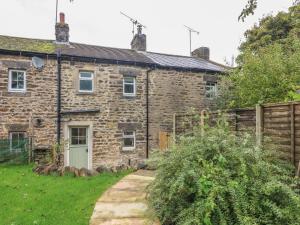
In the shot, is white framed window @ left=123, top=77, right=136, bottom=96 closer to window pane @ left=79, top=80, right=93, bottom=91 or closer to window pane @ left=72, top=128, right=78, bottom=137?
window pane @ left=79, top=80, right=93, bottom=91

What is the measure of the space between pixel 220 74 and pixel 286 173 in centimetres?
1317

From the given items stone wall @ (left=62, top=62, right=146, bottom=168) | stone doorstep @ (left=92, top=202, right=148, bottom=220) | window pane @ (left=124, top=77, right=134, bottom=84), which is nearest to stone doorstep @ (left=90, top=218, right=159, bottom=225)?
Result: stone doorstep @ (left=92, top=202, right=148, bottom=220)

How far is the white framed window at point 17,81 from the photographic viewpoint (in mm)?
13230

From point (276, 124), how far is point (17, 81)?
11.5 m

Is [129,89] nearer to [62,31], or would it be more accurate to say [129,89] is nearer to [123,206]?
[62,31]

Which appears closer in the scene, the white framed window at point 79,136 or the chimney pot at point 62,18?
the white framed window at point 79,136

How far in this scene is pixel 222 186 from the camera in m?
4.61

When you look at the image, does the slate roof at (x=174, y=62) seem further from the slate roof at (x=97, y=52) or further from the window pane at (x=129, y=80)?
the window pane at (x=129, y=80)

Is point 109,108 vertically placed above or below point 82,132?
above

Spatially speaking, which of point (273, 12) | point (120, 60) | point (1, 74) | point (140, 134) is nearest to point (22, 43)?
point (1, 74)

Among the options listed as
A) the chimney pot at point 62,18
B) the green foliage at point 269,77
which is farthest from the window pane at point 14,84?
the green foliage at point 269,77

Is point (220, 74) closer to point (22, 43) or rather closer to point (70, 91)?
point (70, 91)

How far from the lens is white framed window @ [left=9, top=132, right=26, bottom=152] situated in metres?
13.0

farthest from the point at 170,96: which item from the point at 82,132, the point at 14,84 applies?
the point at 14,84
